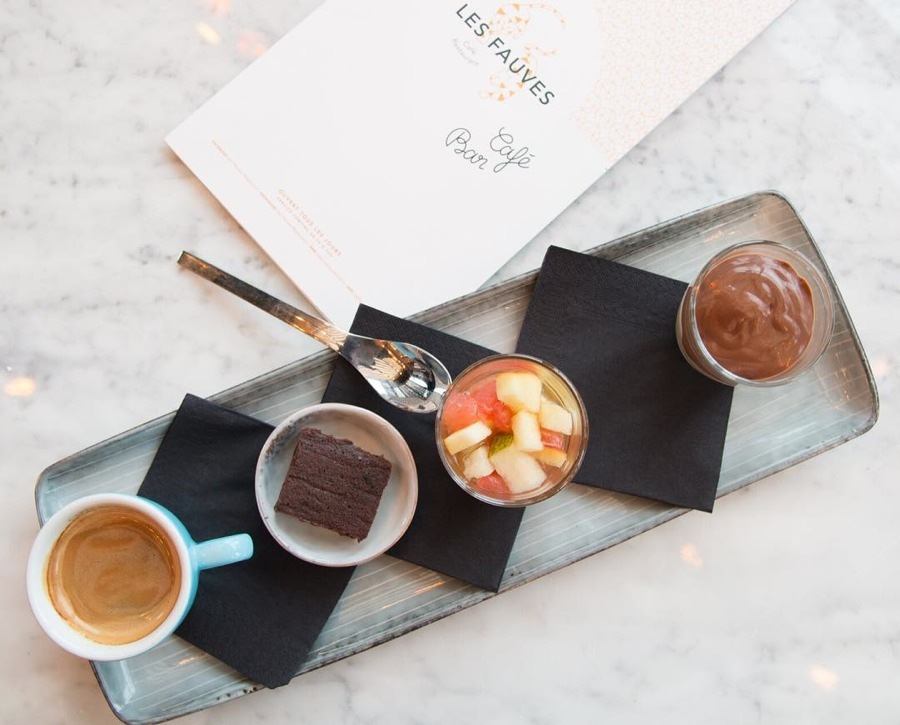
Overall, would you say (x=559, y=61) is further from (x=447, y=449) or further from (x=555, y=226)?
(x=447, y=449)

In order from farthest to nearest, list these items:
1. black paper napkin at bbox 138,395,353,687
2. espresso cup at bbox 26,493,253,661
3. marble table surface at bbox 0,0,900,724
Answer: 1. marble table surface at bbox 0,0,900,724
2. black paper napkin at bbox 138,395,353,687
3. espresso cup at bbox 26,493,253,661

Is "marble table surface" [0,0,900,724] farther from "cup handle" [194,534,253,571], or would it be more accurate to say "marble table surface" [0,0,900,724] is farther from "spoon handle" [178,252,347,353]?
"cup handle" [194,534,253,571]

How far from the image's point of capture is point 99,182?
1.51 metres

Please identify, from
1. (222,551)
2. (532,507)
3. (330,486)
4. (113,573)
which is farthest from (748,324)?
(113,573)

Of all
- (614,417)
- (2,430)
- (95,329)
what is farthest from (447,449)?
(2,430)

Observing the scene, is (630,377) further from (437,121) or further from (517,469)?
(437,121)

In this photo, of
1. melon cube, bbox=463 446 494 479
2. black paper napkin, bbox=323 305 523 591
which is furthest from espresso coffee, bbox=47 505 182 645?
melon cube, bbox=463 446 494 479

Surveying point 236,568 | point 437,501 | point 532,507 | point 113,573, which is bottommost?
point 532,507

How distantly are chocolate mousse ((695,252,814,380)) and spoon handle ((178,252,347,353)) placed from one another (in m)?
0.60

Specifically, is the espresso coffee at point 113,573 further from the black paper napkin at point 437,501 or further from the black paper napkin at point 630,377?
the black paper napkin at point 630,377

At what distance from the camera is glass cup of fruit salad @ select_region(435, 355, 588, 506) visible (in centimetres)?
131

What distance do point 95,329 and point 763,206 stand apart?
120cm

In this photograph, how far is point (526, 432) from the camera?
1.31 meters

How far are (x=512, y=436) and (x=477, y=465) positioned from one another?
72 mm
